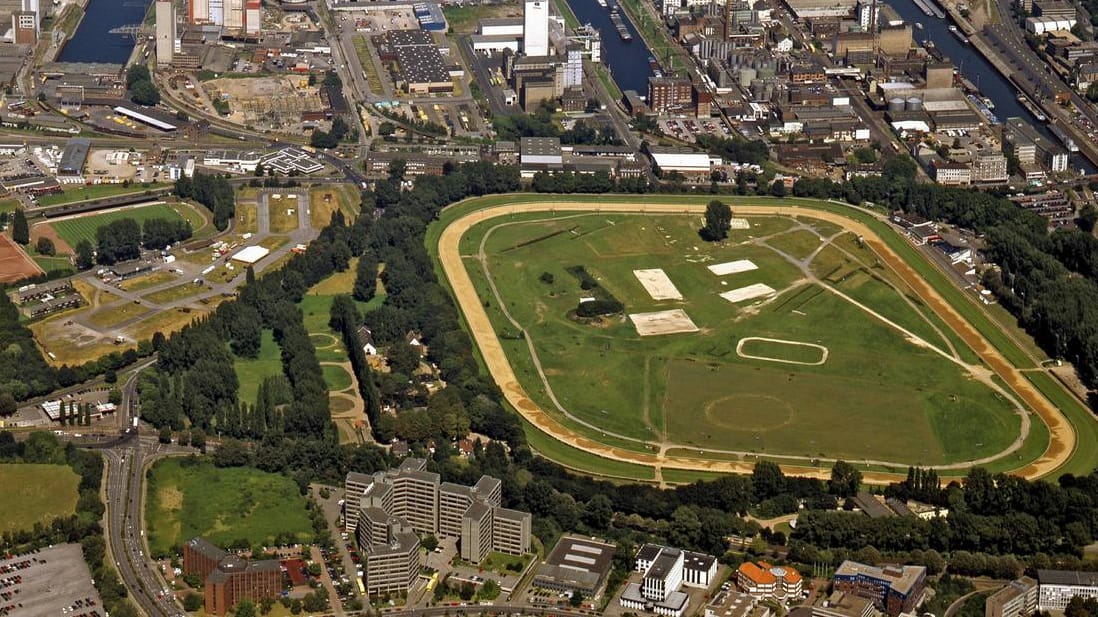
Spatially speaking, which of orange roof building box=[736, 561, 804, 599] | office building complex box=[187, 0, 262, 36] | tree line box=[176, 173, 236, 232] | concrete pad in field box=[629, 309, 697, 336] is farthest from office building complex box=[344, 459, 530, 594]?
office building complex box=[187, 0, 262, 36]

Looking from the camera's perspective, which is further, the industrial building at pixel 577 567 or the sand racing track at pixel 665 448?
the sand racing track at pixel 665 448

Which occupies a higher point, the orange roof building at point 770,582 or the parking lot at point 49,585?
the orange roof building at point 770,582

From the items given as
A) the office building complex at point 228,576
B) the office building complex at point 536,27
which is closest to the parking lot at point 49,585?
the office building complex at point 228,576

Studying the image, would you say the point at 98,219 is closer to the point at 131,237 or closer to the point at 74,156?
the point at 131,237

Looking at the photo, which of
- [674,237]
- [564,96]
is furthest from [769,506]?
[564,96]

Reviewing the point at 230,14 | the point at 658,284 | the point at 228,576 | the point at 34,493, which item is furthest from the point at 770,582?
the point at 230,14

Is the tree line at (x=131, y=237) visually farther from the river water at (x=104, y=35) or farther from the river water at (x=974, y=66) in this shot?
the river water at (x=974, y=66)

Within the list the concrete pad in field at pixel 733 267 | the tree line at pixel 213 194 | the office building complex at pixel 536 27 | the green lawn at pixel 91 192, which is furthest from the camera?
the office building complex at pixel 536 27
